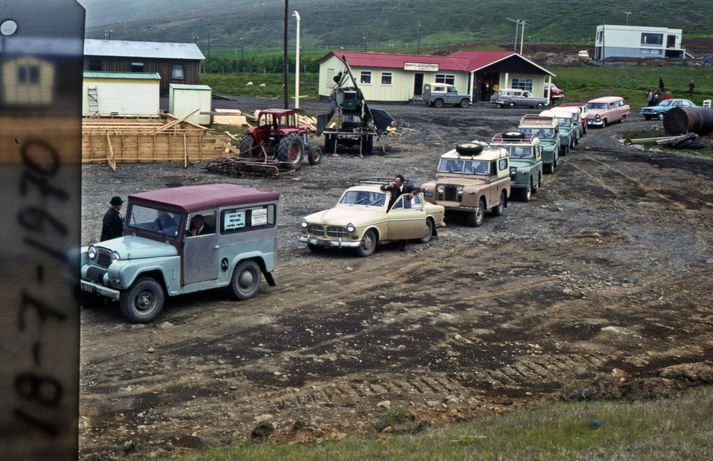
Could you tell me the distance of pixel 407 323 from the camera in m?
13.3

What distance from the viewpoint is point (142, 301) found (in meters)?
12.4

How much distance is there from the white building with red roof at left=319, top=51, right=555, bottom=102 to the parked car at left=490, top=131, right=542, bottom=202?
106 feet

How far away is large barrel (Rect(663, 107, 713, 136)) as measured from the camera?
41.3m

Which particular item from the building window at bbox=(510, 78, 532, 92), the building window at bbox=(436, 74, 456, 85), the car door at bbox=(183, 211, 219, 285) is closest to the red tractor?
the car door at bbox=(183, 211, 219, 285)

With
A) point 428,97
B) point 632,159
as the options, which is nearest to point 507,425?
point 632,159

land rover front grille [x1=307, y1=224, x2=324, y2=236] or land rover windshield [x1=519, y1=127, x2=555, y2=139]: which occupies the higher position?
land rover windshield [x1=519, y1=127, x2=555, y2=139]

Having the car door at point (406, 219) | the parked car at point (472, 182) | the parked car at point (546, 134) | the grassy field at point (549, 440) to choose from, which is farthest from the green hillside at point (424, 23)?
the grassy field at point (549, 440)

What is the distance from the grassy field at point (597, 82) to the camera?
213 feet

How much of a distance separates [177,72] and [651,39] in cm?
6935

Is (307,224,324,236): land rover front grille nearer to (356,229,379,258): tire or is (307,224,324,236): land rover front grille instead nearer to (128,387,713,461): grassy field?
(356,229,379,258): tire

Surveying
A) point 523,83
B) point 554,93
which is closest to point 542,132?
point 523,83

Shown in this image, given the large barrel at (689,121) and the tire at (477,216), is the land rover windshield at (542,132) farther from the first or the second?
the large barrel at (689,121)

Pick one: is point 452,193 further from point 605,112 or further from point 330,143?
point 605,112

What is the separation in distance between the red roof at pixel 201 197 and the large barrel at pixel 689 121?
3231 centimetres
